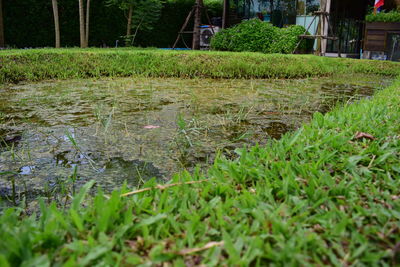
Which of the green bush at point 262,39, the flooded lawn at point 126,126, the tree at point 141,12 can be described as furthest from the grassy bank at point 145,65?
the tree at point 141,12

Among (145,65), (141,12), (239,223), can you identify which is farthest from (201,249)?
(141,12)

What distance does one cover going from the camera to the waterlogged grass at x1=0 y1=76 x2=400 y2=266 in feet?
2.56

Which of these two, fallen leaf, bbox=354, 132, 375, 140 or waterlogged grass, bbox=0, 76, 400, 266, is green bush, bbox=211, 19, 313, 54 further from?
waterlogged grass, bbox=0, 76, 400, 266

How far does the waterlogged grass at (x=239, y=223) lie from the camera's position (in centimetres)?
78

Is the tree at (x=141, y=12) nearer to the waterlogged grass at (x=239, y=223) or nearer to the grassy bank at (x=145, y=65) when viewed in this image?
the grassy bank at (x=145, y=65)

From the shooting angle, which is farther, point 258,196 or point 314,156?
point 314,156

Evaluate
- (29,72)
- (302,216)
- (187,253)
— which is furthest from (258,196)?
(29,72)

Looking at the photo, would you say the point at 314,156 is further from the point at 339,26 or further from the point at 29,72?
the point at 339,26

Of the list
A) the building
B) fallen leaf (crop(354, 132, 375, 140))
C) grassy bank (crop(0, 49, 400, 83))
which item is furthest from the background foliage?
fallen leaf (crop(354, 132, 375, 140))

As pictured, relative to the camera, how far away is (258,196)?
3.55 feet

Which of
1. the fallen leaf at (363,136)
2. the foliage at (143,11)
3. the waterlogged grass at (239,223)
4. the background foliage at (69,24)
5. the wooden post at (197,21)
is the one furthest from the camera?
the foliage at (143,11)

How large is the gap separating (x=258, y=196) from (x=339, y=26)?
1177cm

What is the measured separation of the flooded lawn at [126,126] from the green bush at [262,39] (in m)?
4.30

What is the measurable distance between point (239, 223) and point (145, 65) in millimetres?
5041
